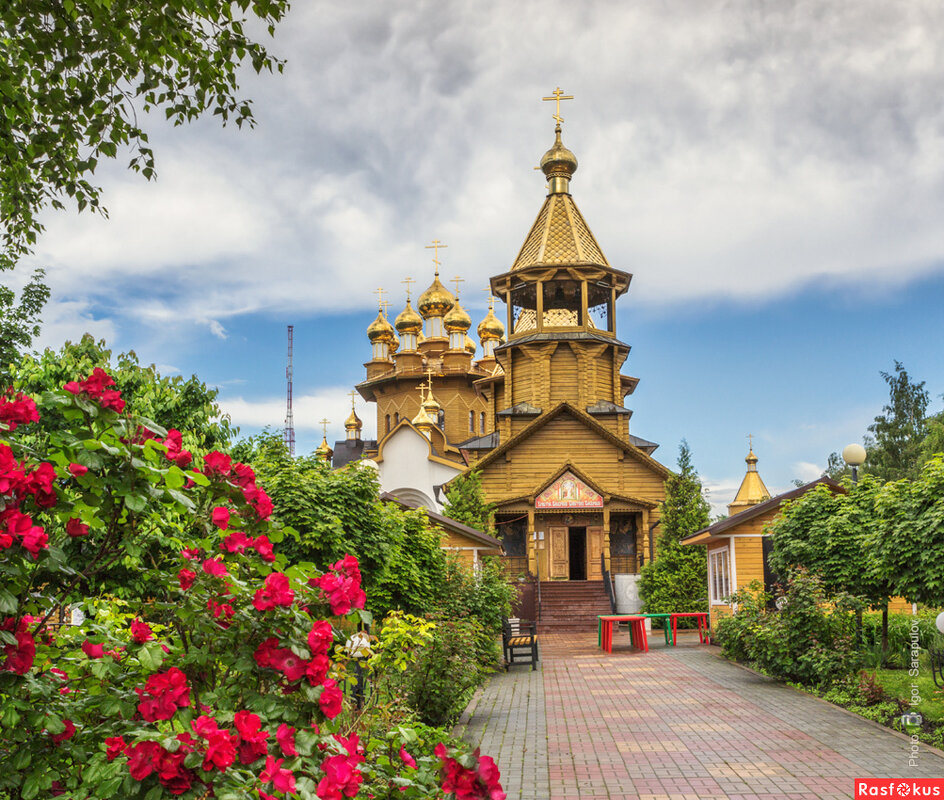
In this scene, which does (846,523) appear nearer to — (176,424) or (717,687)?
(717,687)

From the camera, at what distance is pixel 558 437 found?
32.4m

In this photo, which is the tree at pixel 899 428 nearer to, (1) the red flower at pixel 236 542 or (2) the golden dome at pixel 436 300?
(2) the golden dome at pixel 436 300

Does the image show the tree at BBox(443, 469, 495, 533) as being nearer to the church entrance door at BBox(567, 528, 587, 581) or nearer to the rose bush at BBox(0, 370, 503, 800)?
the church entrance door at BBox(567, 528, 587, 581)

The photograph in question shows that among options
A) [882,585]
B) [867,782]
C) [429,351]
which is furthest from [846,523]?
[429,351]

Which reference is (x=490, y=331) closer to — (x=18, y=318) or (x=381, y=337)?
(x=381, y=337)

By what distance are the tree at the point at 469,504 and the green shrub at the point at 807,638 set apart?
15119 millimetres

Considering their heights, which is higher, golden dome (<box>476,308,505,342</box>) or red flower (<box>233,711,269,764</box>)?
golden dome (<box>476,308,505,342</box>)

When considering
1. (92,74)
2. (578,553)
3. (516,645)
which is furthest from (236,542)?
(578,553)

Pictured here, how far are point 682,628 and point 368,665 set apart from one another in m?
23.1

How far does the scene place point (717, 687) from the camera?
14312 mm

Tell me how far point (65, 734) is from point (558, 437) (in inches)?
1160

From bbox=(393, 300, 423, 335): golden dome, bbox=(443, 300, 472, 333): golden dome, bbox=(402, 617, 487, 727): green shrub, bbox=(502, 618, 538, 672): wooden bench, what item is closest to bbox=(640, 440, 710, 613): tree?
bbox=(502, 618, 538, 672): wooden bench

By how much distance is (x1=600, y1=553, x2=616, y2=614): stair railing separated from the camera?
28688mm

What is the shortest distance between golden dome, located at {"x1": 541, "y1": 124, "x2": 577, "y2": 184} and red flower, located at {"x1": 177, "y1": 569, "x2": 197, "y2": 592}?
35.8 meters
